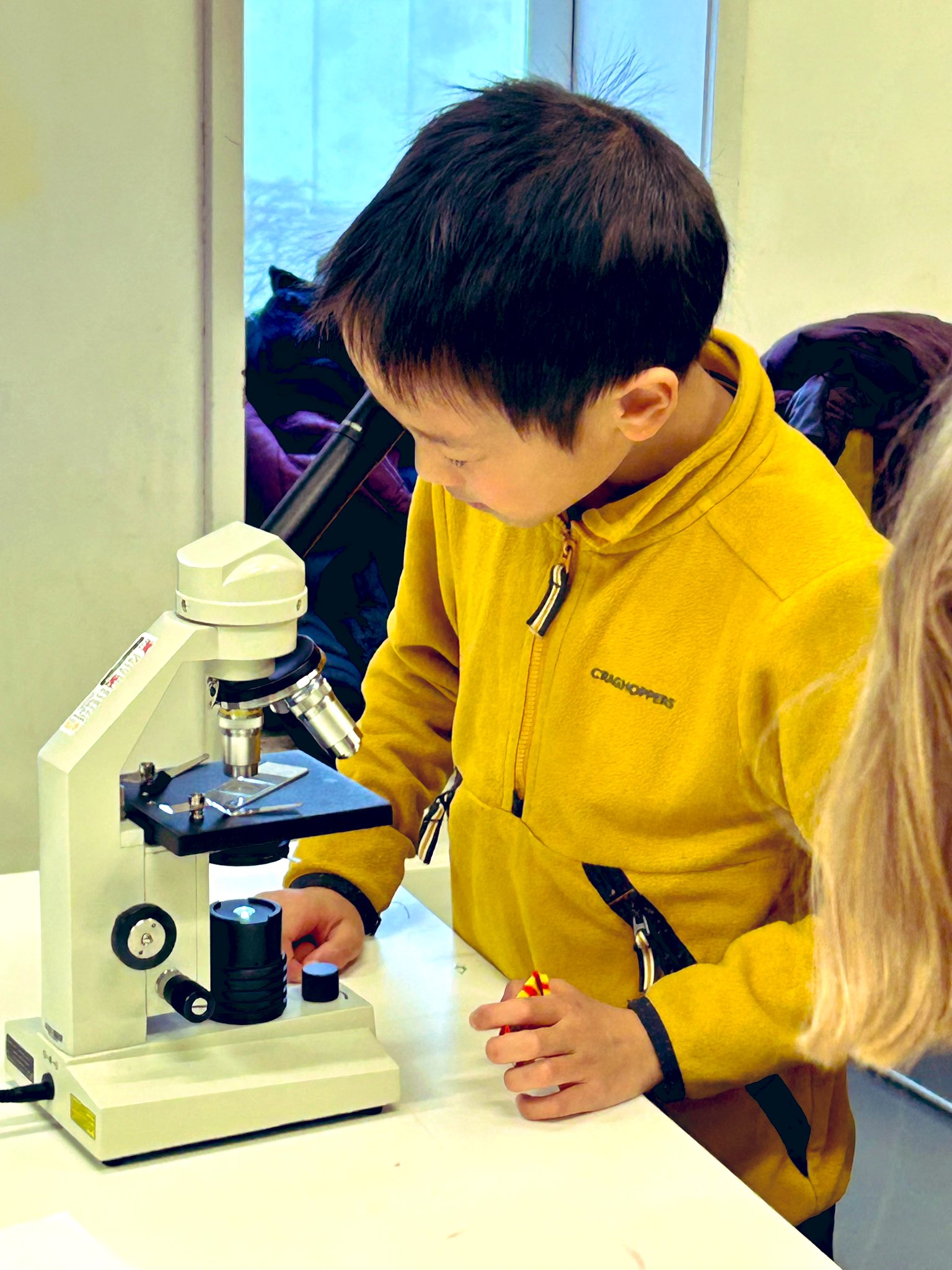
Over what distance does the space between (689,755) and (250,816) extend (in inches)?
12.6

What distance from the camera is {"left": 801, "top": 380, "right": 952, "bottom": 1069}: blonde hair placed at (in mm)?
620

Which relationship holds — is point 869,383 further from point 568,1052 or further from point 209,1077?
point 209,1077

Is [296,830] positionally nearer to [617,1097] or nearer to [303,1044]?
[303,1044]

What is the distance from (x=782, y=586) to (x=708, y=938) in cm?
27

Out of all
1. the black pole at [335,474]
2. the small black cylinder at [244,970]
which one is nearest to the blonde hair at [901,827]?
the small black cylinder at [244,970]

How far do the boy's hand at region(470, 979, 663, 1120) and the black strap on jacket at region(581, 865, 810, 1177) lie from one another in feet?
0.31

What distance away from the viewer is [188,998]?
2.62 ft

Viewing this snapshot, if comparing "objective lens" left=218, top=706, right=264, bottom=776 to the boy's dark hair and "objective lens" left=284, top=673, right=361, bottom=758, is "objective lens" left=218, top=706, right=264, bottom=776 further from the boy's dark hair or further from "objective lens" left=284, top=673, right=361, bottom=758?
the boy's dark hair

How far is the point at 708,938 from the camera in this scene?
38.8 inches

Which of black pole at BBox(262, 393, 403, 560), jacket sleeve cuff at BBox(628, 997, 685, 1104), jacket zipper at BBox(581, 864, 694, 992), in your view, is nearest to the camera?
jacket sleeve cuff at BBox(628, 997, 685, 1104)

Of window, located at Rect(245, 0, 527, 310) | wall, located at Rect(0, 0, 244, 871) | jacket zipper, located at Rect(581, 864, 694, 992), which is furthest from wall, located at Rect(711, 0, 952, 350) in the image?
jacket zipper, located at Rect(581, 864, 694, 992)

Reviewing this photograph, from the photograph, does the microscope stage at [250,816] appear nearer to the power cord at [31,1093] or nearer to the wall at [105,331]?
the power cord at [31,1093]

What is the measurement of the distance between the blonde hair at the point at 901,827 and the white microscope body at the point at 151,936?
290 mm

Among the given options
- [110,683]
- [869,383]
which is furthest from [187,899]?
[869,383]
